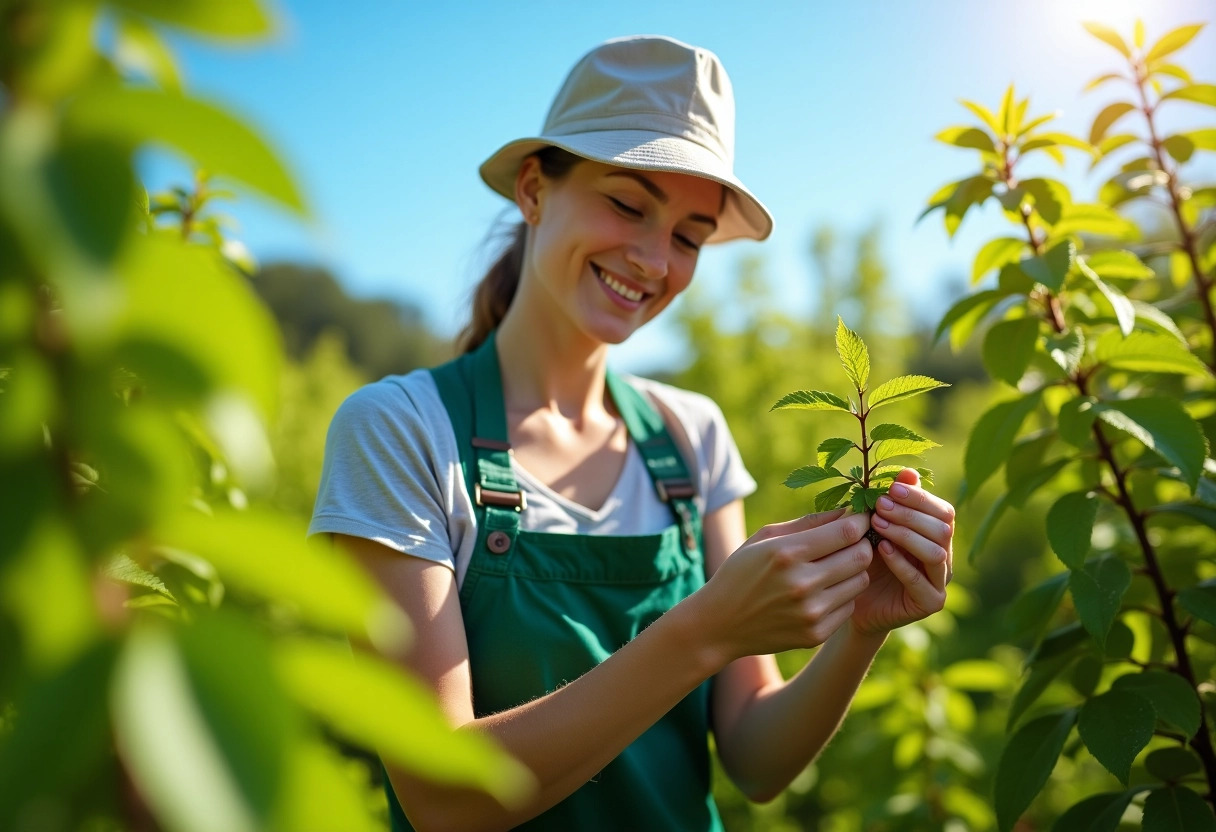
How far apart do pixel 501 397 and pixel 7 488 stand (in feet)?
5.30

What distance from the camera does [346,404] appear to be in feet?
6.07

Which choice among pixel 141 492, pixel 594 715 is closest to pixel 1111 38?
pixel 594 715

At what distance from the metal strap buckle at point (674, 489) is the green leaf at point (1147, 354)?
953mm

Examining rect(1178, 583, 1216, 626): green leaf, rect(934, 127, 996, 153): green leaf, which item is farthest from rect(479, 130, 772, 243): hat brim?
rect(1178, 583, 1216, 626): green leaf

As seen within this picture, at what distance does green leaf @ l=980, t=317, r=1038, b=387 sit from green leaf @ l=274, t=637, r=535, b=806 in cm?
160

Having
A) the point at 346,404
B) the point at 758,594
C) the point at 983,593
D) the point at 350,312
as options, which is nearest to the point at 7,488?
the point at 758,594

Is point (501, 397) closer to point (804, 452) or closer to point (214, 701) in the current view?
point (214, 701)

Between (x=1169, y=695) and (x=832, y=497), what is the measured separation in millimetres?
698

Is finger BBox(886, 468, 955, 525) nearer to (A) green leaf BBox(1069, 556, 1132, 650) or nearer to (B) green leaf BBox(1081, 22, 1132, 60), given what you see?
(A) green leaf BBox(1069, 556, 1132, 650)

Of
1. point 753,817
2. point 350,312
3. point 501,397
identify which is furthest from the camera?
point 350,312

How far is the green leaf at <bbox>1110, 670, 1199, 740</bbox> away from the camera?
59.6 inches

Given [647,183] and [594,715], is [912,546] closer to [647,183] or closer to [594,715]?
[594,715]

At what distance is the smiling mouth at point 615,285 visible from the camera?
2.08 m

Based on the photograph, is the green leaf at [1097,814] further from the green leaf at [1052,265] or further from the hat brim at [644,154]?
the hat brim at [644,154]
